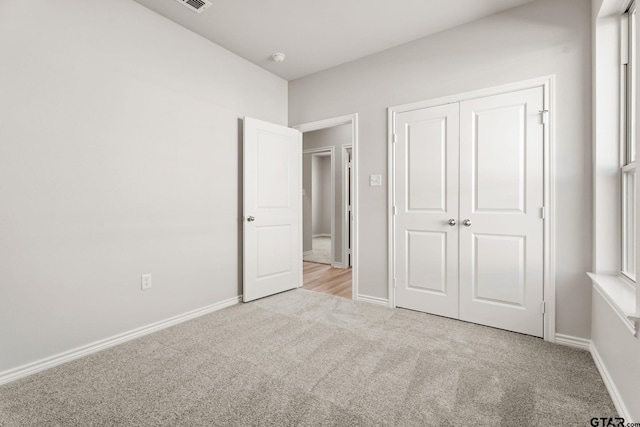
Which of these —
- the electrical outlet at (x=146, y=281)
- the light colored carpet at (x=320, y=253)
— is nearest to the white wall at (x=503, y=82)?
the electrical outlet at (x=146, y=281)

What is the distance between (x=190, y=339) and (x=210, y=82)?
93.0 inches

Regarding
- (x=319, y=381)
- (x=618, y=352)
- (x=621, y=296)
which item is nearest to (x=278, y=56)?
(x=319, y=381)

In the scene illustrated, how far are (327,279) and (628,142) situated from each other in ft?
11.0

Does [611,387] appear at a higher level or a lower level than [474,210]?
lower

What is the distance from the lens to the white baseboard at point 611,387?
142cm

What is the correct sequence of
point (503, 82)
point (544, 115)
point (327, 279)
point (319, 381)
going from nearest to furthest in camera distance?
point (319, 381) < point (544, 115) < point (503, 82) < point (327, 279)

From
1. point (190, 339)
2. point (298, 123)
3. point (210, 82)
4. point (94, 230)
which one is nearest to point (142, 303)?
point (190, 339)

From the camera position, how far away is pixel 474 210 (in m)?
2.59

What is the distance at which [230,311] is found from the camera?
2.95 meters

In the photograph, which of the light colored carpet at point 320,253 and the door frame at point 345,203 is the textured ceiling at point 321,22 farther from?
the light colored carpet at point 320,253

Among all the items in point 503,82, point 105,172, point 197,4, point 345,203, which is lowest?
point 345,203

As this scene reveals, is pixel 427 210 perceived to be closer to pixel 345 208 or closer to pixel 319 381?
pixel 319 381

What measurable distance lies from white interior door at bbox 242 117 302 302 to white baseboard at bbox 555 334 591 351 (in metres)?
2.58

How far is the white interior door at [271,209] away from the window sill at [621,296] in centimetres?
276
